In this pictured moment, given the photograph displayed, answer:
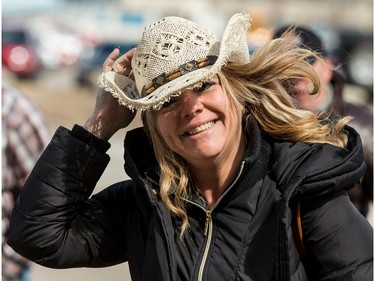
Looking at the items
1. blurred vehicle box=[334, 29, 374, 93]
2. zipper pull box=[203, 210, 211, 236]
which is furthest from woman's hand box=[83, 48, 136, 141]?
blurred vehicle box=[334, 29, 374, 93]

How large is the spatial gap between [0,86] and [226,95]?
180 centimetres

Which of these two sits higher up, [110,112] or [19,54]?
[19,54]

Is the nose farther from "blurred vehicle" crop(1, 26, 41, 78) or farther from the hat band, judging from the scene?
"blurred vehicle" crop(1, 26, 41, 78)

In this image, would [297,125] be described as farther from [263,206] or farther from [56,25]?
[56,25]

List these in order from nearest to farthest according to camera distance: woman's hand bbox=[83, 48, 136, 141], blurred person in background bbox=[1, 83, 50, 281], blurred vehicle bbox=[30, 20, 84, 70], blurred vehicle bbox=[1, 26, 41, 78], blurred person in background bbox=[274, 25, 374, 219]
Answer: woman's hand bbox=[83, 48, 136, 141], blurred person in background bbox=[274, 25, 374, 219], blurred person in background bbox=[1, 83, 50, 281], blurred vehicle bbox=[1, 26, 41, 78], blurred vehicle bbox=[30, 20, 84, 70]

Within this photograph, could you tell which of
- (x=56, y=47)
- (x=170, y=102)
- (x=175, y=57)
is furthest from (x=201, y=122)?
(x=56, y=47)

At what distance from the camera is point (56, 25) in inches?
Answer: 1180

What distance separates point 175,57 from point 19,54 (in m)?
20.6

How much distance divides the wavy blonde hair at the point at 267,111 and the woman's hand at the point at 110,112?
0.18 meters

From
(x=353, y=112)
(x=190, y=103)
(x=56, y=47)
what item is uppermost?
(x=56, y=47)

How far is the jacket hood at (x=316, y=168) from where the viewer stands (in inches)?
96.5

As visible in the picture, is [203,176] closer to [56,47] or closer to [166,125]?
[166,125]

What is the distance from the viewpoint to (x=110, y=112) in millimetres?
3027

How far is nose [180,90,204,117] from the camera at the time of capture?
8.70 feet
